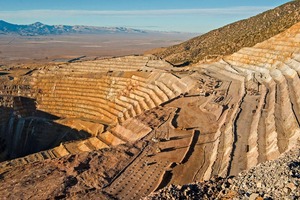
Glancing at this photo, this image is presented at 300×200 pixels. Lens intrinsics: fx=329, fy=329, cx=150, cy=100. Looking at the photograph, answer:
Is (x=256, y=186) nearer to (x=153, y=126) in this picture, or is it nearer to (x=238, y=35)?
(x=153, y=126)

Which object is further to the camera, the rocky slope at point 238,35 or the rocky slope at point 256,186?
the rocky slope at point 238,35

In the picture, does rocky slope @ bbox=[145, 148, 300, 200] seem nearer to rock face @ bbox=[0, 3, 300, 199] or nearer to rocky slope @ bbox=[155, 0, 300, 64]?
rock face @ bbox=[0, 3, 300, 199]

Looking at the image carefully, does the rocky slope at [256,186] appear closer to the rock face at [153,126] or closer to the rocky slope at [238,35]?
the rock face at [153,126]

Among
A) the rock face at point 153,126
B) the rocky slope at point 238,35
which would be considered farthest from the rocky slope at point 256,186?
the rocky slope at point 238,35

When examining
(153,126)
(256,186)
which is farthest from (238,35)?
(256,186)

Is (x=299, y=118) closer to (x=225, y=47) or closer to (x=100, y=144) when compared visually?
(x=100, y=144)
